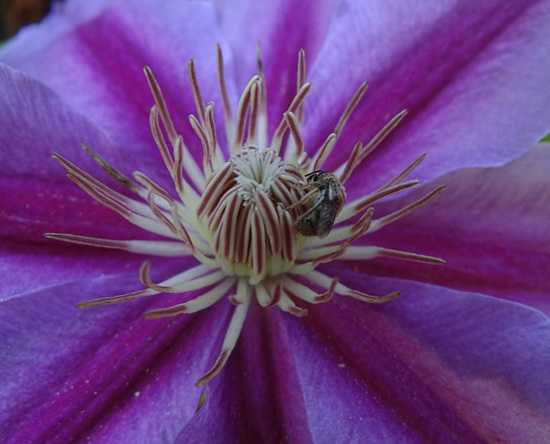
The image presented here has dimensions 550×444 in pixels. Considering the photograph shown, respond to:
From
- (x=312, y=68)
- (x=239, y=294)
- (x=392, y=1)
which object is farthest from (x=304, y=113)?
(x=239, y=294)

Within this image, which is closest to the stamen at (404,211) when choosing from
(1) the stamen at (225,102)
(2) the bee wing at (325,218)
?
(2) the bee wing at (325,218)

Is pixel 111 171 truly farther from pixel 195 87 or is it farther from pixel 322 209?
pixel 322 209

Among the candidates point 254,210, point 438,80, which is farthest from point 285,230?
point 438,80

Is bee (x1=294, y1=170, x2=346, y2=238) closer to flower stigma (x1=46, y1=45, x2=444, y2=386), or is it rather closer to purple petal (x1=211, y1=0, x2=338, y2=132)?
flower stigma (x1=46, y1=45, x2=444, y2=386)

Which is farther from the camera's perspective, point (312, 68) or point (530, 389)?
point (312, 68)

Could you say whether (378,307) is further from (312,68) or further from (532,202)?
(312,68)

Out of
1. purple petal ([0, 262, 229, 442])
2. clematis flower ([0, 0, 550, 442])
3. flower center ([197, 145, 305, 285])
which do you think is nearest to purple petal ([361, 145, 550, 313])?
clematis flower ([0, 0, 550, 442])
